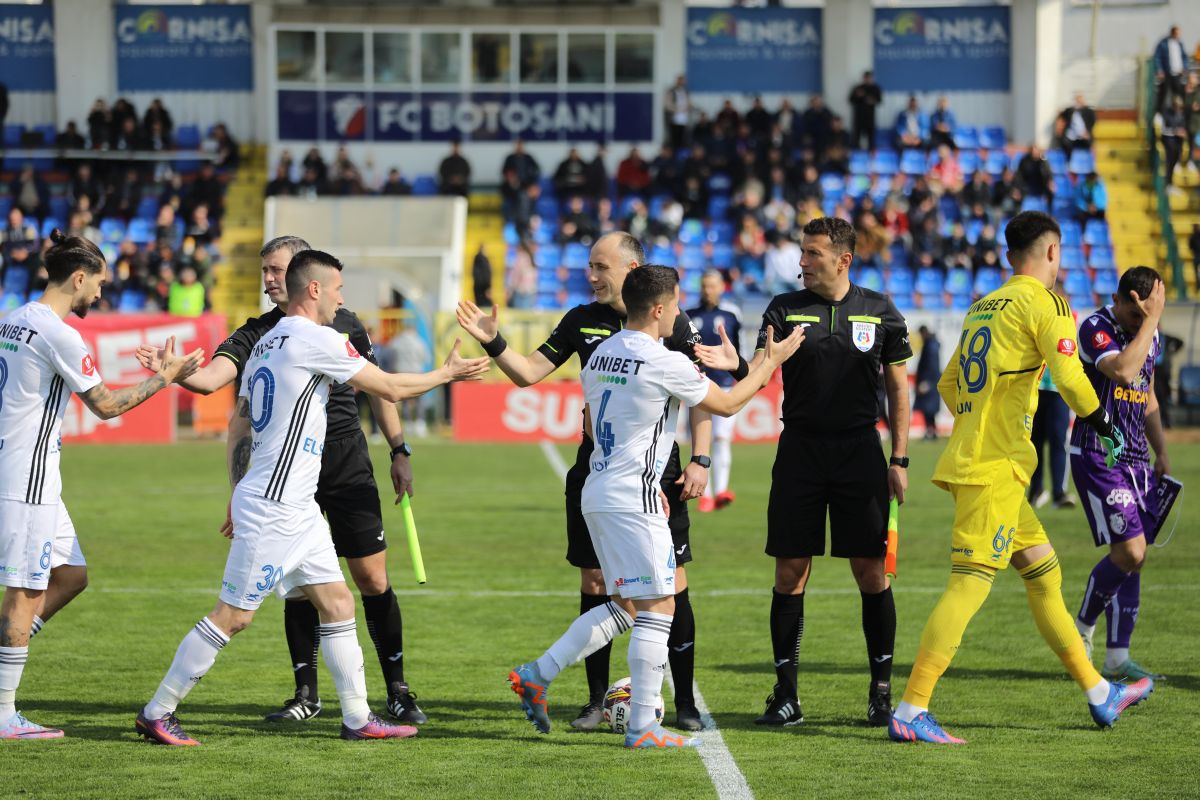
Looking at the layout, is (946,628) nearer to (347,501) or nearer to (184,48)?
(347,501)

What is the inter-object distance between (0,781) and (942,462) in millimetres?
4219

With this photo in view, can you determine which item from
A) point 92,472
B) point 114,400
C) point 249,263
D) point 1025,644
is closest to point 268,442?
point 114,400

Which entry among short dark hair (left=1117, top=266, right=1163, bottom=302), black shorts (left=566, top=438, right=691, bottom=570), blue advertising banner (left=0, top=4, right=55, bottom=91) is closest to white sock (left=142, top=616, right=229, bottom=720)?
black shorts (left=566, top=438, right=691, bottom=570)

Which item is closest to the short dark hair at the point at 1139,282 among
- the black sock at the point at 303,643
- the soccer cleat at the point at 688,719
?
the soccer cleat at the point at 688,719

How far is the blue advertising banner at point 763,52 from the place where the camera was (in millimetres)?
37906

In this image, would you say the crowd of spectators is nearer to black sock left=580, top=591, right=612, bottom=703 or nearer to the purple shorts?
black sock left=580, top=591, right=612, bottom=703

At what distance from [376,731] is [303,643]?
81 cm

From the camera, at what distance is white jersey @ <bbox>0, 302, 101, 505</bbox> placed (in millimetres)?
6926

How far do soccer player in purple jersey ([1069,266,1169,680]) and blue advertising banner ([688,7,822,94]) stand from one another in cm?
3026

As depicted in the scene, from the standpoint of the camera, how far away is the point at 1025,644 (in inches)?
372

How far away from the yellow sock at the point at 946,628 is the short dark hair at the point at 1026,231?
56.9 inches

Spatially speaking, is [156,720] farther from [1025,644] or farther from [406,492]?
[1025,644]

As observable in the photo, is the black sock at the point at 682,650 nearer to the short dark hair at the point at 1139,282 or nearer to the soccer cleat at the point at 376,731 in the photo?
the soccer cleat at the point at 376,731

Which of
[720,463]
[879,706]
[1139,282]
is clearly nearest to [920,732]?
[879,706]
